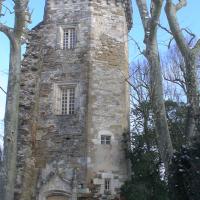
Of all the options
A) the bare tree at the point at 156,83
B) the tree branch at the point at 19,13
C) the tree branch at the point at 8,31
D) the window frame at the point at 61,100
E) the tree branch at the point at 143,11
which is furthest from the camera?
the window frame at the point at 61,100

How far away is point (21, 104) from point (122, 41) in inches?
212

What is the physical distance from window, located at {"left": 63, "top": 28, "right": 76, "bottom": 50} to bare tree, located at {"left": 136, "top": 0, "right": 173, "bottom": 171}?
580cm

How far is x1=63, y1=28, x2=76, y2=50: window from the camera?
19.4 m

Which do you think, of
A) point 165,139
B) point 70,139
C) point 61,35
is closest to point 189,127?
point 165,139

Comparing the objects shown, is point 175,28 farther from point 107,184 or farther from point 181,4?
point 107,184

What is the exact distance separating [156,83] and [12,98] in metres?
5.02

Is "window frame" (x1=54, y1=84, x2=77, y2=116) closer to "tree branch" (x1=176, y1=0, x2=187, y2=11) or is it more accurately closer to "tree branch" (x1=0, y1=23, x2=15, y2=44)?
"tree branch" (x1=0, y1=23, x2=15, y2=44)

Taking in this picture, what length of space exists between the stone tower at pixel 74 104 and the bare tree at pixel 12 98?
286 cm

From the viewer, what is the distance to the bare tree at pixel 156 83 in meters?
13.2

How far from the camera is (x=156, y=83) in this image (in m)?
13.8

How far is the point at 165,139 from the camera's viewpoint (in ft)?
43.7

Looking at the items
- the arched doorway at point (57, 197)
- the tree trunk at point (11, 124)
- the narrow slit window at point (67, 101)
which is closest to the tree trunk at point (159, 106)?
the tree trunk at point (11, 124)

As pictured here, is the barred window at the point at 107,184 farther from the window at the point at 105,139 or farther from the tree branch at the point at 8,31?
the tree branch at the point at 8,31

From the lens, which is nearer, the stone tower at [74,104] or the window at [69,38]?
the stone tower at [74,104]
